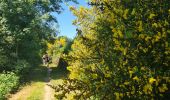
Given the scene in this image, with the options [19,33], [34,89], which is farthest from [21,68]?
[34,89]

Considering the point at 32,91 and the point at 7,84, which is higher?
the point at 7,84

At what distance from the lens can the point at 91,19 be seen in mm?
19281

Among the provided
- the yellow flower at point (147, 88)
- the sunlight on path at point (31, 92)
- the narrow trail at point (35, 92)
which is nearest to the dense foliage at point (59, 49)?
the narrow trail at point (35, 92)

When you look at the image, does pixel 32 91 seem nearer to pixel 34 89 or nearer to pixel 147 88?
pixel 34 89

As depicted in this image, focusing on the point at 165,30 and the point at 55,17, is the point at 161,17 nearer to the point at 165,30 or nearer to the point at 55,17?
the point at 165,30

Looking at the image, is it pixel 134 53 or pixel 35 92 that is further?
pixel 35 92

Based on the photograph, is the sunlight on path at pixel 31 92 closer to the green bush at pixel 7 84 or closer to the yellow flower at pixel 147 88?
the green bush at pixel 7 84

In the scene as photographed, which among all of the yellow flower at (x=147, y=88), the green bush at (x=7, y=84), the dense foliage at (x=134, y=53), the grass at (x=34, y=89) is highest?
the dense foliage at (x=134, y=53)

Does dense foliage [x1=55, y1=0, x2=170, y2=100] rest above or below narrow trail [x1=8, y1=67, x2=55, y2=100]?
above

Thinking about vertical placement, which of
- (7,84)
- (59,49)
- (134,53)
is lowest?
(7,84)

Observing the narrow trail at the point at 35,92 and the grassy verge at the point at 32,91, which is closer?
the narrow trail at the point at 35,92

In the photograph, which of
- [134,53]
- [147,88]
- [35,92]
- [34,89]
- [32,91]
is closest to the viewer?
[147,88]

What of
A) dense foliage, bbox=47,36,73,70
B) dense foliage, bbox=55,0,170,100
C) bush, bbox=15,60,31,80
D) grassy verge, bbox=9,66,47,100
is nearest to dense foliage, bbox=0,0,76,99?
bush, bbox=15,60,31,80

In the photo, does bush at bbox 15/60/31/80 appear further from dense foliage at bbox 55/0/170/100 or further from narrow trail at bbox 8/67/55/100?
dense foliage at bbox 55/0/170/100
